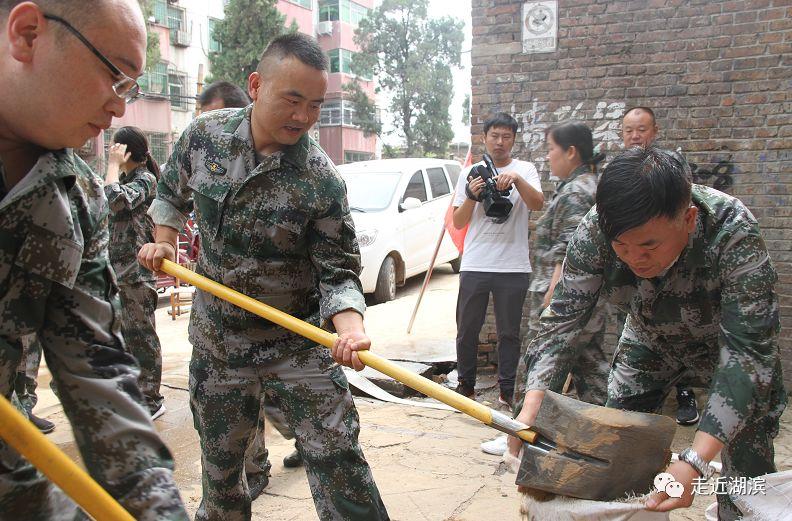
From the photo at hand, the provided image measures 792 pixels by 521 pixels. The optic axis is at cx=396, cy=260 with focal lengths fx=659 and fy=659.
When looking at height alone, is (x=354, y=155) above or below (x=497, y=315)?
above

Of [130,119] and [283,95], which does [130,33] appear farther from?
[130,119]

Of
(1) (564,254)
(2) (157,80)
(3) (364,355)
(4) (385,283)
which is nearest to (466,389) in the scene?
(1) (564,254)

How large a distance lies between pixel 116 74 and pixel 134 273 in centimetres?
316

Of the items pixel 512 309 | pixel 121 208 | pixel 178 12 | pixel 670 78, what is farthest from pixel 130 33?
pixel 178 12

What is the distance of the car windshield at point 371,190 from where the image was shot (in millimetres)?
8500

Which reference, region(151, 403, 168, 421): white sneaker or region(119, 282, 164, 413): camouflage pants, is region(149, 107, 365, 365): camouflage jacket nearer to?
region(119, 282, 164, 413): camouflage pants

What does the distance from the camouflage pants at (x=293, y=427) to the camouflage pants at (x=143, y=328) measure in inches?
76.7

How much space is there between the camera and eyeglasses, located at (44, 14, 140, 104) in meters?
1.28

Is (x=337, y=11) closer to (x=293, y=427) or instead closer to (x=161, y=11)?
(x=161, y=11)

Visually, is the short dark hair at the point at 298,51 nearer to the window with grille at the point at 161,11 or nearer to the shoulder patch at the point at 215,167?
the shoulder patch at the point at 215,167

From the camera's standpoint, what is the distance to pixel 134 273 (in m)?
4.27

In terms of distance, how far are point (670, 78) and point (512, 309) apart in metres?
2.05

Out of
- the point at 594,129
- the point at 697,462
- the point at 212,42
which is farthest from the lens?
the point at 212,42

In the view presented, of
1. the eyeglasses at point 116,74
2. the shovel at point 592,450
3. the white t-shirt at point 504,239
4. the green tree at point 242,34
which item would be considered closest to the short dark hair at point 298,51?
the eyeglasses at point 116,74
